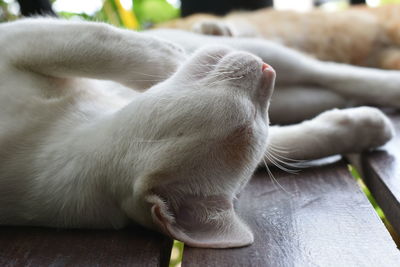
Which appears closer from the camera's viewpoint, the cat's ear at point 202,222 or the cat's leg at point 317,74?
the cat's ear at point 202,222

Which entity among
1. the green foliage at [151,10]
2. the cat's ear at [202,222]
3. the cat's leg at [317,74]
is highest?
the cat's ear at [202,222]

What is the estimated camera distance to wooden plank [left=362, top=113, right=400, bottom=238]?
4.22 feet

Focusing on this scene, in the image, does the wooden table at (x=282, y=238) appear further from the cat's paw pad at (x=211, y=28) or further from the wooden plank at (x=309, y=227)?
the cat's paw pad at (x=211, y=28)

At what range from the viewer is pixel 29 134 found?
1.35 meters

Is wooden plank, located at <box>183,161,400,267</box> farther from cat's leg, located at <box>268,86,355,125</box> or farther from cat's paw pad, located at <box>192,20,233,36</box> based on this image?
cat's paw pad, located at <box>192,20,233,36</box>

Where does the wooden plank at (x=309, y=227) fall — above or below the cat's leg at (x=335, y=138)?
above

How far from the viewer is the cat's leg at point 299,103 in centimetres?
211

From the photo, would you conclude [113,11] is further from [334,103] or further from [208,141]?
[208,141]

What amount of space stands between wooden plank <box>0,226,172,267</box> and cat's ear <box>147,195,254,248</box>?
7 centimetres

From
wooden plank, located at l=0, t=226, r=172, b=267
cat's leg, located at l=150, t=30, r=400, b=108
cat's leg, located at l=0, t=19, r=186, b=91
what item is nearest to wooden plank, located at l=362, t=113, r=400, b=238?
cat's leg, located at l=150, t=30, r=400, b=108

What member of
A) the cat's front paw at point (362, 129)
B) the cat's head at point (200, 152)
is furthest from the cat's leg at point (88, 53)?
the cat's front paw at point (362, 129)

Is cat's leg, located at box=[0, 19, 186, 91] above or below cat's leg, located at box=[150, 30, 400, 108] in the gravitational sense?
above

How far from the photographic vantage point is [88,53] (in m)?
1.39

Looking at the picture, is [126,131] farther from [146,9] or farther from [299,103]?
[146,9]
